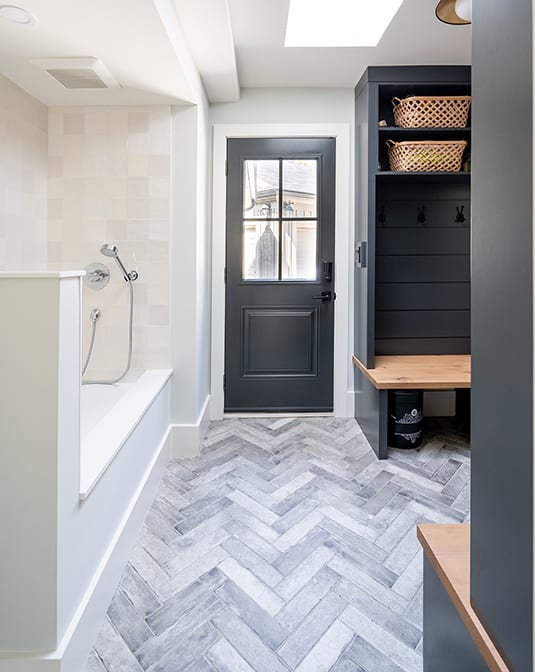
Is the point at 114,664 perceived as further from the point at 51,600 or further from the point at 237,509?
the point at 237,509

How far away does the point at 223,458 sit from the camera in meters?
2.70

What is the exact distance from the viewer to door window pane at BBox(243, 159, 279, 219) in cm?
334

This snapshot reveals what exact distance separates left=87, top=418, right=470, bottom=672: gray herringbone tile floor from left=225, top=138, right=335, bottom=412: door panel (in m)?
0.70

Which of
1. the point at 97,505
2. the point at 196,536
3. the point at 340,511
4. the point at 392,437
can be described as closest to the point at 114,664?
the point at 97,505

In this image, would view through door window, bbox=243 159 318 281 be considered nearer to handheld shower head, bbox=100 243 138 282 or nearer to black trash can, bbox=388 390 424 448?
handheld shower head, bbox=100 243 138 282

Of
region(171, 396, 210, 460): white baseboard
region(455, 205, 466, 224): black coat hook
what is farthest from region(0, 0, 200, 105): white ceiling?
region(455, 205, 466, 224): black coat hook

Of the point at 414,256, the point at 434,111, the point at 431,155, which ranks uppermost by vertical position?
the point at 434,111

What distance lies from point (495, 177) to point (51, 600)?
1.28 metres

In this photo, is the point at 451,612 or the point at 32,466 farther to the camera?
the point at 32,466

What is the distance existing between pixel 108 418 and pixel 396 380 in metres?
1.58

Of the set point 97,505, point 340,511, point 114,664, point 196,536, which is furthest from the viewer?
point 340,511

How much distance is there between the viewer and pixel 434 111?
2.88m

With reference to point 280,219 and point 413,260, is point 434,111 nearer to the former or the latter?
point 413,260

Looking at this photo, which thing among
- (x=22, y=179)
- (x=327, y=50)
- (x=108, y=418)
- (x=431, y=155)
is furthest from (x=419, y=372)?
(x=22, y=179)
